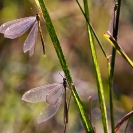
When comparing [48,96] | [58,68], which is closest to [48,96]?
[48,96]

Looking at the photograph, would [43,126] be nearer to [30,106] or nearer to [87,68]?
[30,106]

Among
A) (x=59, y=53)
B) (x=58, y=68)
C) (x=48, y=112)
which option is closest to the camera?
(x=59, y=53)

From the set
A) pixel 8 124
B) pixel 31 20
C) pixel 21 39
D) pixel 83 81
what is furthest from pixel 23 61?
pixel 31 20

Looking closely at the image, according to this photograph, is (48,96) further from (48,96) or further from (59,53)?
(59,53)

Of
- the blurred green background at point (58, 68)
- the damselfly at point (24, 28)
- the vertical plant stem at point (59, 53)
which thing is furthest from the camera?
the blurred green background at point (58, 68)

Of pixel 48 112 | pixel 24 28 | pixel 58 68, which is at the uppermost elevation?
pixel 24 28

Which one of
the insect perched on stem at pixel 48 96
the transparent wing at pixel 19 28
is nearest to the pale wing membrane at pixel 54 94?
the insect perched on stem at pixel 48 96

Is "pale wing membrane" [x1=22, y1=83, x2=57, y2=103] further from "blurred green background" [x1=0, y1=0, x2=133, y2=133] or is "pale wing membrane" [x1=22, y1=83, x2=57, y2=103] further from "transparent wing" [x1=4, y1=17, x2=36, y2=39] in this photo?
"blurred green background" [x1=0, y1=0, x2=133, y2=133]

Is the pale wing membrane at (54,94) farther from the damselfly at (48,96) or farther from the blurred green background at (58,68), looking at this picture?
the blurred green background at (58,68)
